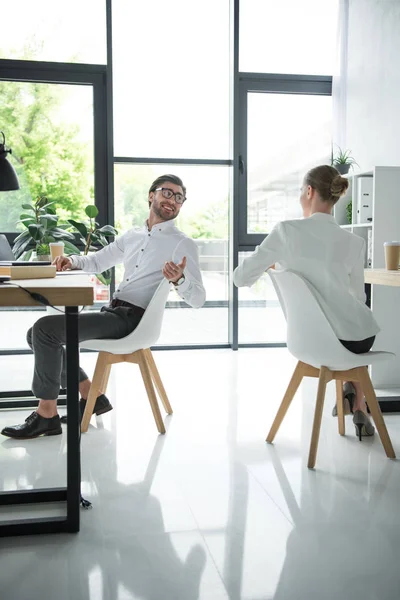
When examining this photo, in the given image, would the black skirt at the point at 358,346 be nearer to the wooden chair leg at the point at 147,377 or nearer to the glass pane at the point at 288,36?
the wooden chair leg at the point at 147,377

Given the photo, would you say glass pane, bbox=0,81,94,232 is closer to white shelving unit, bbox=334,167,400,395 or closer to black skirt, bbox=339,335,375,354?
white shelving unit, bbox=334,167,400,395

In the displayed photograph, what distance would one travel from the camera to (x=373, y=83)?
5.08 m

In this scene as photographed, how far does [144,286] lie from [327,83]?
11.7ft

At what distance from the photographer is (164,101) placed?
5.59 m

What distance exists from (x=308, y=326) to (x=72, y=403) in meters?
1.05

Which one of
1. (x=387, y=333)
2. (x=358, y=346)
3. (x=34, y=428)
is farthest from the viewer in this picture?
(x=387, y=333)

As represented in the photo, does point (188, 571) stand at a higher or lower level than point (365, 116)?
lower

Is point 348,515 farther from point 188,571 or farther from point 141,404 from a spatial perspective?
point 141,404

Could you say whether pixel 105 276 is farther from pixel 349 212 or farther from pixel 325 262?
pixel 325 262

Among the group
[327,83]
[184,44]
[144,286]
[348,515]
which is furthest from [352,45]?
[348,515]

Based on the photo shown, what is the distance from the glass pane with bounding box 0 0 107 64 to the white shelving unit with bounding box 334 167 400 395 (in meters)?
2.72

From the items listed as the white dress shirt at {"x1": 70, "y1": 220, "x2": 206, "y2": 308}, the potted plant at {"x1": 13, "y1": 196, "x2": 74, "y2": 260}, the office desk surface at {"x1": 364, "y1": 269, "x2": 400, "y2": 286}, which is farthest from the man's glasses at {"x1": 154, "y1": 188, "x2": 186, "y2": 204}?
the potted plant at {"x1": 13, "y1": 196, "x2": 74, "y2": 260}

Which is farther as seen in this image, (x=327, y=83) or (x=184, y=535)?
(x=327, y=83)

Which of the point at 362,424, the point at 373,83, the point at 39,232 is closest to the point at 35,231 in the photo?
the point at 39,232
